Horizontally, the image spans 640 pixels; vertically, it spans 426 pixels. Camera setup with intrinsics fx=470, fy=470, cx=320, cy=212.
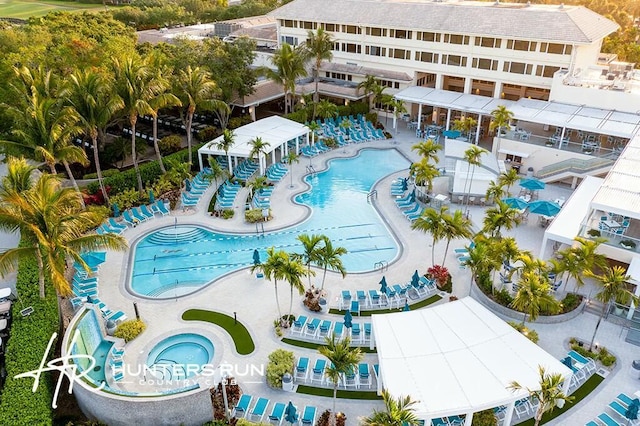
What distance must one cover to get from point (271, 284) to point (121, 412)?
989cm

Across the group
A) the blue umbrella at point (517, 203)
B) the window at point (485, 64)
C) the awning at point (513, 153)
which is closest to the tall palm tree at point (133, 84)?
the blue umbrella at point (517, 203)

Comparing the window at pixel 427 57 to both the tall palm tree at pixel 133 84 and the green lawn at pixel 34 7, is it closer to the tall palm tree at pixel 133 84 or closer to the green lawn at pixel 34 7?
the tall palm tree at pixel 133 84

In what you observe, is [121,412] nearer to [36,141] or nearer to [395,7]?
[36,141]

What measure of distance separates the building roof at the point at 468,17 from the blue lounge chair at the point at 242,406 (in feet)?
122

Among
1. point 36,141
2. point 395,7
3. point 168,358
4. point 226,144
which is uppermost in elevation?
point 395,7

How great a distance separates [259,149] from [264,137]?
385 centimetres

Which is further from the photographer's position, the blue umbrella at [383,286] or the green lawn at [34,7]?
the green lawn at [34,7]

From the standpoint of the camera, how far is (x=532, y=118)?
3606 cm

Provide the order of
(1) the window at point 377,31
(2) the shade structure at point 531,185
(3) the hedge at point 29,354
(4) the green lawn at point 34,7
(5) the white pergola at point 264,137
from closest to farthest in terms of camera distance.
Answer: (3) the hedge at point 29,354 → (2) the shade structure at point 531,185 → (5) the white pergola at point 264,137 → (1) the window at point 377,31 → (4) the green lawn at point 34,7

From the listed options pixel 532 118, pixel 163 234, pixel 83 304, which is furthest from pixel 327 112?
pixel 83 304

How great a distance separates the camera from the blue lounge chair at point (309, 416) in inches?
658

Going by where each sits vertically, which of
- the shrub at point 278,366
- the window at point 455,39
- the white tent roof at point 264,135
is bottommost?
the shrub at point 278,366

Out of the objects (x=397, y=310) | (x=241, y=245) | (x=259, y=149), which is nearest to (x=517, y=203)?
(x=397, y=310)

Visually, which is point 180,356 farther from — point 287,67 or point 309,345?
point 287,67
